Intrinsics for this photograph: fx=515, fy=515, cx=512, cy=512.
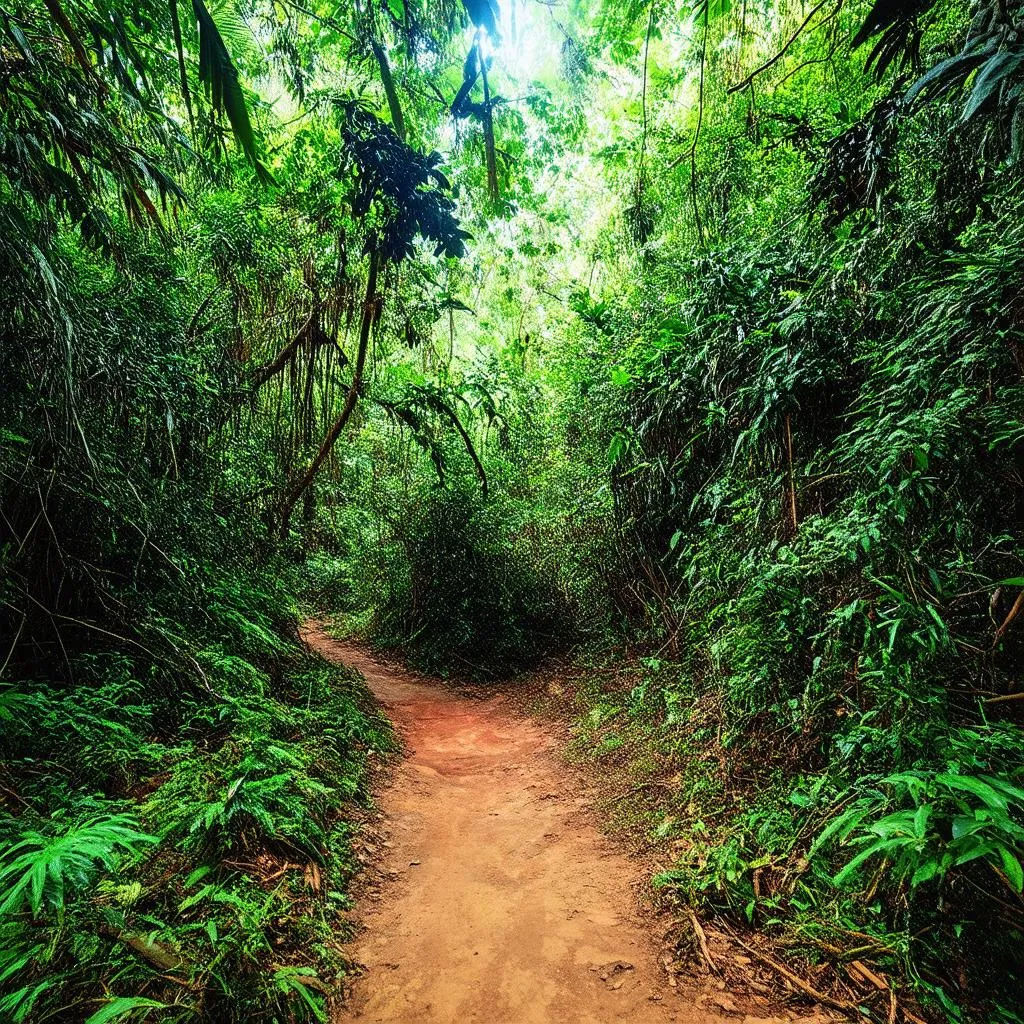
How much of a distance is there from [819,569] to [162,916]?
324 centimetres

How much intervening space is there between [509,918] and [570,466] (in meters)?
4.82

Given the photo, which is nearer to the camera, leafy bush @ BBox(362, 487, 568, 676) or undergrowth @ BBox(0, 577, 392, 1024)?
undergrowth @ BBox(0, 577, 392, 1024)

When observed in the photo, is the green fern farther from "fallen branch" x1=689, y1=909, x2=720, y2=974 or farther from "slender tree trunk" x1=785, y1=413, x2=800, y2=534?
"slender tree trunk" x1=785, y1=413, x2=800, y2=534

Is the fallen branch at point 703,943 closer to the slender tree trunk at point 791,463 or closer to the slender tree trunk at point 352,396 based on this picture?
the slender tree trunk at point 791,463

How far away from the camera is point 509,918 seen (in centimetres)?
241

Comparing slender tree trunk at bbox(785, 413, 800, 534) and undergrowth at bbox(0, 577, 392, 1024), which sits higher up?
slender tree trunk at bbox(785, 413, 800, 534)

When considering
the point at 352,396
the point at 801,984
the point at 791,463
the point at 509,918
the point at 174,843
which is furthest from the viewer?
the point at 352,396

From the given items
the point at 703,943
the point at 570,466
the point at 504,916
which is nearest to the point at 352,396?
the point at 570,466

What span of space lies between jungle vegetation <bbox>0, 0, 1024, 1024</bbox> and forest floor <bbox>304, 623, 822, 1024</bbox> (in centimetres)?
24

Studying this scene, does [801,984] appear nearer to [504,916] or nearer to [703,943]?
[703,943]

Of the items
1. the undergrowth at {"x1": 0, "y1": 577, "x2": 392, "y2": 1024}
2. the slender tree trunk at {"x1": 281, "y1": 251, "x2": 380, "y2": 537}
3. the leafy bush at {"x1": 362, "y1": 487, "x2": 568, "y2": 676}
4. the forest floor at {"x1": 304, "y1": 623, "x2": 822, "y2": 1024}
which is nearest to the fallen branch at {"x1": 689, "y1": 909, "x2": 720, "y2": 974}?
the forest floor at {"x1": 304, "y1": 623, "x2": 822, "y2": 1024}

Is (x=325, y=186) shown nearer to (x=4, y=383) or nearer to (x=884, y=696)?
(x=4, y=383)

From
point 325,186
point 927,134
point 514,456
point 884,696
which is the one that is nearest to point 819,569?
point 884,696

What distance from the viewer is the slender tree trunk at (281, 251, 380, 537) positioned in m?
4.73
